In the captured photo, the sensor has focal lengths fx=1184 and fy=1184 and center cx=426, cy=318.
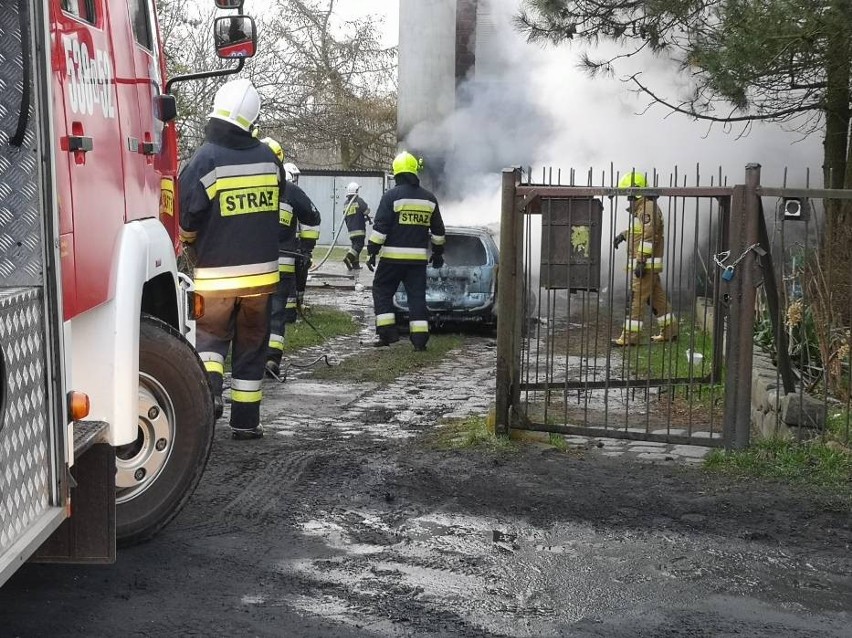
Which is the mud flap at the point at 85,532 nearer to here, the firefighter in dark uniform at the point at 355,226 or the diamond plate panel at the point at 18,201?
the diamond plate panel at the point at 18,201

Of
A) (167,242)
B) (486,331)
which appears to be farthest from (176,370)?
(486,331)

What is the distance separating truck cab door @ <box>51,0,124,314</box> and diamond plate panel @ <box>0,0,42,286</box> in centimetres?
34

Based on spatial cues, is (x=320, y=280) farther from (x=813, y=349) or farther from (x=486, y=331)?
(x=813, y=349)

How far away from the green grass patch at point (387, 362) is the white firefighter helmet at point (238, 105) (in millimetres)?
3655

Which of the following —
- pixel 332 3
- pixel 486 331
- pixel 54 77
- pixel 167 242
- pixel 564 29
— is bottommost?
pixel 486 331

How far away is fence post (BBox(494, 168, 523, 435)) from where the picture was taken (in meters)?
7.14

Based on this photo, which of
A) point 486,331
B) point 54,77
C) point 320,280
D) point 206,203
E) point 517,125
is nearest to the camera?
point 54,77

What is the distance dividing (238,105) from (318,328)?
25.0 ft

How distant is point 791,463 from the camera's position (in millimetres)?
6531

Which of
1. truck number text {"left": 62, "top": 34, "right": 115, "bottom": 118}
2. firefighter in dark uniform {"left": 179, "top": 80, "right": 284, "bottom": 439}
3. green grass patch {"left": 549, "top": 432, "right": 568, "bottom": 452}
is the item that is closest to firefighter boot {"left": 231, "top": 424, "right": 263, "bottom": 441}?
firefighter in dark uniform {"left": 179, "top": 80, "right": 284, "bottom": 439}

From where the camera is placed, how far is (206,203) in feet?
23.2

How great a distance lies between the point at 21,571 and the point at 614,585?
2.31m

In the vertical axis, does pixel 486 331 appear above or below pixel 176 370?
below

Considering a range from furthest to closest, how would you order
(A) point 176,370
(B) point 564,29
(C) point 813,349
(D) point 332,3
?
1. (D) point 332,3
2. (B) point 564,29
3. (C) point 813,349
4. (A) point 176,370
